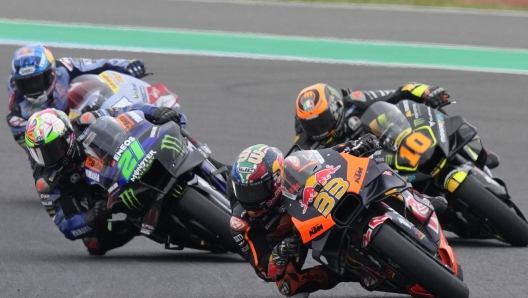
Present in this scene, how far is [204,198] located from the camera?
7.30m

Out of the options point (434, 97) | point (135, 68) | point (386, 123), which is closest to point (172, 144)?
point (386, 123)

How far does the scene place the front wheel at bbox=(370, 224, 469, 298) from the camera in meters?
5.46


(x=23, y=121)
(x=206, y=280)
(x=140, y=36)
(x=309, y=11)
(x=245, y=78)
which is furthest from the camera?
(x=309, y=11)

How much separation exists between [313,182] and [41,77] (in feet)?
13.9

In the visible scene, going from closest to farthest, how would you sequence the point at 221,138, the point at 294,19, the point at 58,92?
the point at 58,92 → the point at 221,138 → the point at 294,19

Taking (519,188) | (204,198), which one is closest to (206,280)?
(204,198)

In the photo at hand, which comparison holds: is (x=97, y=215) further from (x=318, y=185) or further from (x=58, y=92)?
(x=318, y=185)

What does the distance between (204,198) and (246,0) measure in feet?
39.7

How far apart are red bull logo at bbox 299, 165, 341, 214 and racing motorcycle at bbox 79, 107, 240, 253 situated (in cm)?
162

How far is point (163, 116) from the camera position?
7719mm

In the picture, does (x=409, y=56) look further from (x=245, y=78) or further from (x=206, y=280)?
(x=206, y=280)

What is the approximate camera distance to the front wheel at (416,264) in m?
5.46

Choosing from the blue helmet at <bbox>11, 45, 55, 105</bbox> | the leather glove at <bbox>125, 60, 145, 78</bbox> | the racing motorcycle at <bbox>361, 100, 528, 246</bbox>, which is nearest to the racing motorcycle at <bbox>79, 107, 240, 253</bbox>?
the racing motorcycle at <bbox>361, 100, 528, 246</bbox>

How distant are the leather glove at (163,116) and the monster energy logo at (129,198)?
0.60 meters
